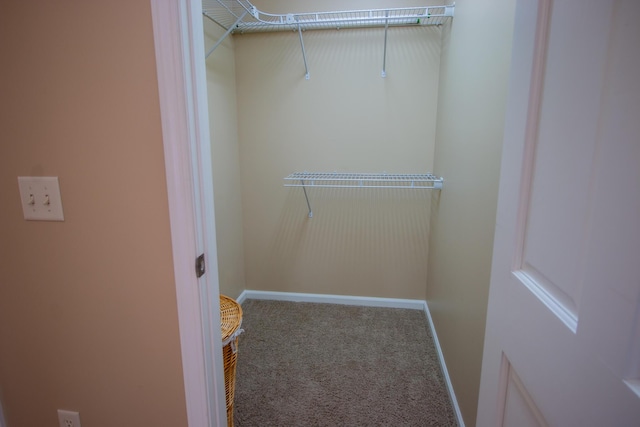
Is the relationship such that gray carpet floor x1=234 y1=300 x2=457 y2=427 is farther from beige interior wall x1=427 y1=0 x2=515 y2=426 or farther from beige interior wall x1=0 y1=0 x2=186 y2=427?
beige interior wall x1=0 y1=0 x2=186 y2=427

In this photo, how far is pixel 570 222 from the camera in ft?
1.62

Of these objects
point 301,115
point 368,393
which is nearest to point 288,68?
point 301,115

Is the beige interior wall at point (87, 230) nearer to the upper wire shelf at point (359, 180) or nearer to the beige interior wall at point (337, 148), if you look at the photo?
the upper wire shelf at point (359, 180)

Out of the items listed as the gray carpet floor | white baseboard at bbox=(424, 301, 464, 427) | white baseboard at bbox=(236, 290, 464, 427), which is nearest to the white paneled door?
white baseboard at bbox=(424, 301, 464, 427)

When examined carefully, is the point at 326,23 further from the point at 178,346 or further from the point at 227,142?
the point at 178,346

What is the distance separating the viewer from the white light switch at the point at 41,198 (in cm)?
84

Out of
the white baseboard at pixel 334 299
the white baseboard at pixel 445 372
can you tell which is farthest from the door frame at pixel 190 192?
the white baseboard at pixel 334 299

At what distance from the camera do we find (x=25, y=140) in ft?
2.71

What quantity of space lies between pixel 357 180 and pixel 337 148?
11.9 inches

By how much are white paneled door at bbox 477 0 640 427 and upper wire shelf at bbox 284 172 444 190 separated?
5.28 ft

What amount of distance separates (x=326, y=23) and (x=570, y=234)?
7.05 ft

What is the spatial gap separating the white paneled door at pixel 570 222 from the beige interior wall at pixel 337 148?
5.46 feet

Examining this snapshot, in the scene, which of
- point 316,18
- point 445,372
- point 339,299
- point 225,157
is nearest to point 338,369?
point 445,372

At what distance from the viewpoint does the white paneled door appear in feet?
1.25
